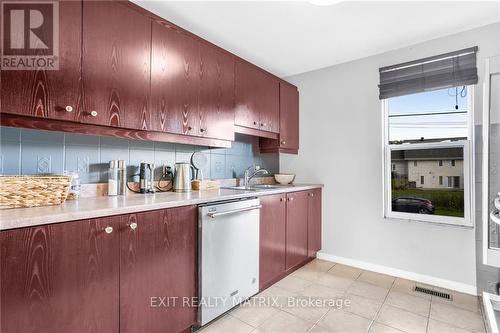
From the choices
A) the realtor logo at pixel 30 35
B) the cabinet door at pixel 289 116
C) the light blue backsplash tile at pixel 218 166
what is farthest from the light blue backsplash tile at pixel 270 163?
the realtor logo at pixel 30 35

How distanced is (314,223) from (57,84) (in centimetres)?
272

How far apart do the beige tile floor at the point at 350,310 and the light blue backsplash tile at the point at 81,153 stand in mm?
1317

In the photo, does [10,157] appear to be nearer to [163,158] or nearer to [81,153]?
[81,153]

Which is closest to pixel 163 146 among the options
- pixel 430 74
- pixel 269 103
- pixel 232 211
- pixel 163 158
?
pixel 163 158

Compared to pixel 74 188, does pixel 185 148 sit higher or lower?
higher

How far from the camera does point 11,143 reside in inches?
56.4

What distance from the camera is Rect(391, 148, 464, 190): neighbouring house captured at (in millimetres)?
2289

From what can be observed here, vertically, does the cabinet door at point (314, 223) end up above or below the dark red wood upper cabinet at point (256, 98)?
below

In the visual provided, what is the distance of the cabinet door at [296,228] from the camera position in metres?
2.58

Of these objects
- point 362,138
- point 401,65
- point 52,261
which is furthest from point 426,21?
point 52,261

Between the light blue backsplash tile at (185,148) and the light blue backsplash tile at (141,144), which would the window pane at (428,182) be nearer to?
the light blue backsplash tile at (185,148)

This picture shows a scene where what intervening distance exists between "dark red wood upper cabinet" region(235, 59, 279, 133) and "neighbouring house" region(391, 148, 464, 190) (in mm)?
1375

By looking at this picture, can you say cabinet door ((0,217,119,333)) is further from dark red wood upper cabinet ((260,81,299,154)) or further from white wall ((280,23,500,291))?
white wall ((280,23,500,291))

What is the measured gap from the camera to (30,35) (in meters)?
1.27
